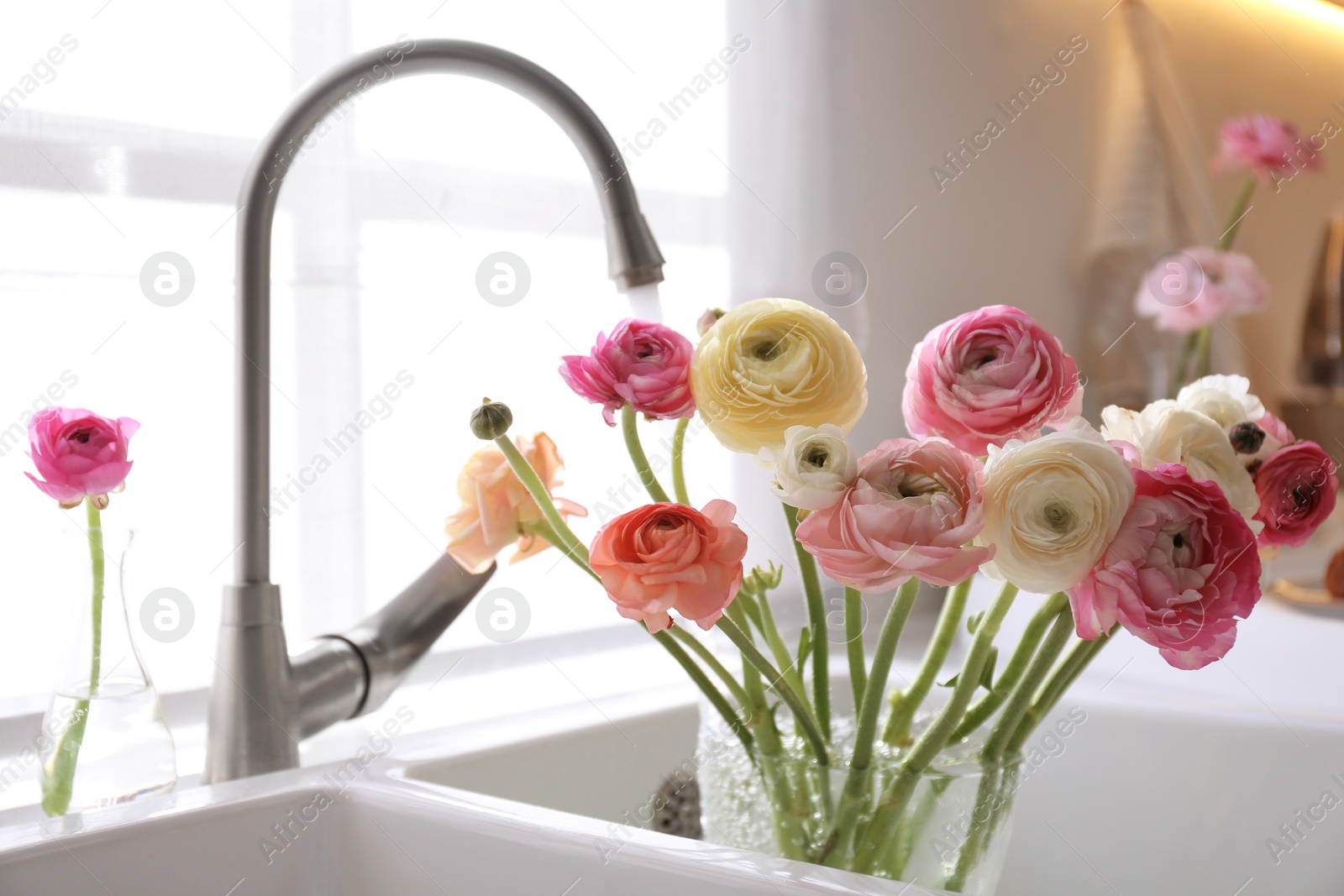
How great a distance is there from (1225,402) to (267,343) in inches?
18.2

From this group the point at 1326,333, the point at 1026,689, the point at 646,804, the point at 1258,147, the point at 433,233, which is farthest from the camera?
the point at 1326,333

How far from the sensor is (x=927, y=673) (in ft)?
1.66

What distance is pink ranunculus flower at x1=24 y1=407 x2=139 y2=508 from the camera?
51 cm

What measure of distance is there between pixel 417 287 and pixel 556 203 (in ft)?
0.52

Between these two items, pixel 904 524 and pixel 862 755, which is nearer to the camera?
pixel 904 524

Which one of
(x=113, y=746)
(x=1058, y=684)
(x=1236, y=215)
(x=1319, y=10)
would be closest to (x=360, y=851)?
(x=113, y=746)

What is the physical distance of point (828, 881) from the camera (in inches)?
16.8

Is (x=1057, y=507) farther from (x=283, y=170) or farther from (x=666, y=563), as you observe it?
(x=283, y=170)

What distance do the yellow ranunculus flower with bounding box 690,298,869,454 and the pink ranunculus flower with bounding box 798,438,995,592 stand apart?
0.04m

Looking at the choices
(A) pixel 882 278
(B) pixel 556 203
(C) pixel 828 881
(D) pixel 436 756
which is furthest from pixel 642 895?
(A) pixel 882 278

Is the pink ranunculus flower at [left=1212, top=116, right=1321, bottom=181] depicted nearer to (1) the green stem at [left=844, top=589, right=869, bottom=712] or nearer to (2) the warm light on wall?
(2) the warm light on wall

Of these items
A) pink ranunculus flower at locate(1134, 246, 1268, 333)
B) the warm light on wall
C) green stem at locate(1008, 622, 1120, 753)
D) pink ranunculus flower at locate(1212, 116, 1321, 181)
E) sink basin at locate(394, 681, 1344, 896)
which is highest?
the warm light on wall

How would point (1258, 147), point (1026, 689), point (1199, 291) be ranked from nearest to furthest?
point (1026, 689), point (1199, 291), point (1258, 147)

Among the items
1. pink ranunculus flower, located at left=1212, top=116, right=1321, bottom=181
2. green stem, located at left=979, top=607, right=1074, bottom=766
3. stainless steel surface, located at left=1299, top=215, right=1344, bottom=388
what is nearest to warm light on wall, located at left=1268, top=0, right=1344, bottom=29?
pink ranunculus flower, located at left=1212, top=116, right=1321, bottom=181
